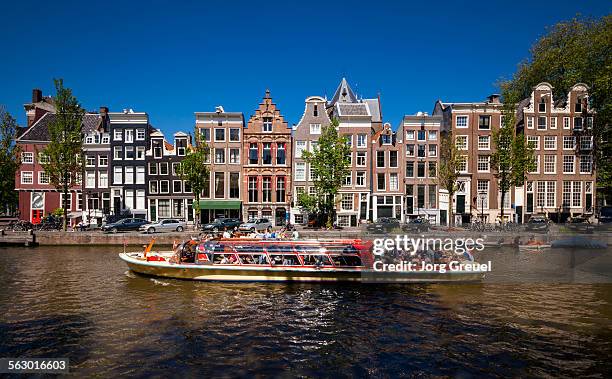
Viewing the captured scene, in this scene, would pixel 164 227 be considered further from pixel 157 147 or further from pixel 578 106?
pixel 578 106

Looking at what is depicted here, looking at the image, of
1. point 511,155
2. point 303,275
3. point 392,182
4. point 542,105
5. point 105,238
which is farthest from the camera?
point 542,105

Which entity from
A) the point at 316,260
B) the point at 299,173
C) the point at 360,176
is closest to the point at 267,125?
the point at 299,173

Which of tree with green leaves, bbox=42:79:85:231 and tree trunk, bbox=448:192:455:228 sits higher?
tree with green leaves, bbox=42:79:85:231

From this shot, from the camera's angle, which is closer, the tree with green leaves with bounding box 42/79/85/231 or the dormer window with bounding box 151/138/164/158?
the tree with green leaves with bounding box 42/79/85/231

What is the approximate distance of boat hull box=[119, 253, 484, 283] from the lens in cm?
2212

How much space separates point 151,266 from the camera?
2308cm

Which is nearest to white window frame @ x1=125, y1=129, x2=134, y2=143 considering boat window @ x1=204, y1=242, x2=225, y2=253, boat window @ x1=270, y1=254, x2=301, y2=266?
boat window @ x1=204, y1=242, x2=225, y2=253

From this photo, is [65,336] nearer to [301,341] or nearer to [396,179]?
[301,341]

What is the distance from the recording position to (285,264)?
22766 mm

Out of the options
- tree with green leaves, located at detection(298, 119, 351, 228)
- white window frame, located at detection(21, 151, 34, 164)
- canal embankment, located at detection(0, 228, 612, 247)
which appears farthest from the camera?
white window frame, located at detection(21, 151, 34, 164)

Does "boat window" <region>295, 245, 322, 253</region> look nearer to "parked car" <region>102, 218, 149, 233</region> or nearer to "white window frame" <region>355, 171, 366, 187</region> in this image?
"parked car" <region>102, 218, 149, 233</region>

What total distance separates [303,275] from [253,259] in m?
3.35

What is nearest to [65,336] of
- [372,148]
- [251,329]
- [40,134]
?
[251,329]

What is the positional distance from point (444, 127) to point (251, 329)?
50441 mm
